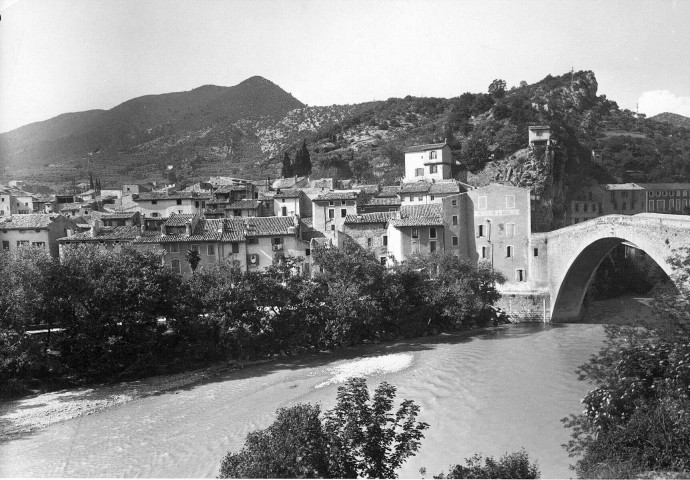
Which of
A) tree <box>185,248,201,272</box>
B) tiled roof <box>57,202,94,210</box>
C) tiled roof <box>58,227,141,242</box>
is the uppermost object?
tiled roof <box>57,202,94,210</box>

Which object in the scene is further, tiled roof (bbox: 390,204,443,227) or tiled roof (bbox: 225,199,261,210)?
tiled roof (bbox: 225,199,261,210)

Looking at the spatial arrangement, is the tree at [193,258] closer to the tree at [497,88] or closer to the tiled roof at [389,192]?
the tiled roof at [389,192]

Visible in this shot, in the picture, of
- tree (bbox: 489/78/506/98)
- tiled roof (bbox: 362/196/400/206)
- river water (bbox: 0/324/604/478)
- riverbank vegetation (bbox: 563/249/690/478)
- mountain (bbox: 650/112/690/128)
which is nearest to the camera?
riverbank vegetation (bbox: 563/249/690/478)

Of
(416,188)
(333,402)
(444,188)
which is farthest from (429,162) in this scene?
(333,402)

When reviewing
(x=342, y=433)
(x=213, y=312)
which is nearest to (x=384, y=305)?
(x=213, y=312)

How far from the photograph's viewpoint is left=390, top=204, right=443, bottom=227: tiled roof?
28.3 m

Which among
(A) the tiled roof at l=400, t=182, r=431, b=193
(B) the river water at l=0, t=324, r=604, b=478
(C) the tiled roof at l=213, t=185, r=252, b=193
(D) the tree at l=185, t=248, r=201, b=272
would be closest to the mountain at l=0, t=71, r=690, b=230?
(C) the tiled roof at l=213, t=185, r=252, b=193

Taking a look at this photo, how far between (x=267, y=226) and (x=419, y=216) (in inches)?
296

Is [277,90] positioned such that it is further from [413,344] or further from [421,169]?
[413,344]

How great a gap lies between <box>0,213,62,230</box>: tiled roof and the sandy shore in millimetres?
14424

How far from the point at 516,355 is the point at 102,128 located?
42.2 meters

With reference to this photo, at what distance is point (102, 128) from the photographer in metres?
50.2

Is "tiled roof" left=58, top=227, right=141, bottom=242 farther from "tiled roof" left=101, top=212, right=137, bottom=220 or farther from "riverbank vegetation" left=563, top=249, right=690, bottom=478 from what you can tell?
"riverbank vegetation" left=563, top=249, right=690, bottom=478

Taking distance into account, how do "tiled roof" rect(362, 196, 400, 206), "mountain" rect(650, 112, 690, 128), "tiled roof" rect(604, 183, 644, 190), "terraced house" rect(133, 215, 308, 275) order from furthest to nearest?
"mountain" rect(650, 112, 690, 128) → "tiled roof" rect(604, 183, 644, 190) → "tiled roof" rect(362, 196, 400, 206) → "terraced house" rect(133, 215, 308, 275)
